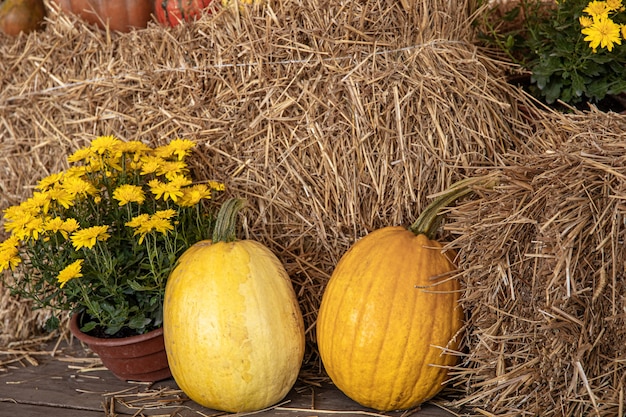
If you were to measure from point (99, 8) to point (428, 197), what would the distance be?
130 cm

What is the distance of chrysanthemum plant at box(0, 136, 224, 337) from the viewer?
170 cm

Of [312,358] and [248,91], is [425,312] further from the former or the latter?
[248,91]

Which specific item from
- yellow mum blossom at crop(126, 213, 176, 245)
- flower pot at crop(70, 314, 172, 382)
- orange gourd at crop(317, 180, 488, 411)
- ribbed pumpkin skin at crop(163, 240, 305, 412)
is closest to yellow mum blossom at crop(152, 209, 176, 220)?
yellow mum blossom at crop(126, 213, 176, 245)

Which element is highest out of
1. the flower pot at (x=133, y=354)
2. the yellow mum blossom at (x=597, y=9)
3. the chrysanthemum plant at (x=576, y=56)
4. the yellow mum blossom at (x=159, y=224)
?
the yellow mum blossom at (x=597, y=9)

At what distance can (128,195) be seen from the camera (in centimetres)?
172

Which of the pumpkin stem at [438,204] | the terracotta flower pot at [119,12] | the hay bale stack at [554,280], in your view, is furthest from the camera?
the terracotta flower pot at [119,12]

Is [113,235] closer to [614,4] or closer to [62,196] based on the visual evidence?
[62,196]

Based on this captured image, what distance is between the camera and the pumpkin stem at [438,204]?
166 cm

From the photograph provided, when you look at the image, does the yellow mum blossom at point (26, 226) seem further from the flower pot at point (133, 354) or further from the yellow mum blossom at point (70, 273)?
the flower pot at point (133, 354)

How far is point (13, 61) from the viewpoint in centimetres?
226

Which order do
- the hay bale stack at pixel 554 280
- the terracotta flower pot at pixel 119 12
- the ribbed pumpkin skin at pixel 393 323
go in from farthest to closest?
the terracotta flower pot at pixel 119 12, the ribbed pumpkin skin at pixel 393 323, the hay bale stack at pixel 554 280

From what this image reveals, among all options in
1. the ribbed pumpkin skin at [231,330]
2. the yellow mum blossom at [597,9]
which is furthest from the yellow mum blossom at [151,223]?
the yellow mum blossom at [597,9]

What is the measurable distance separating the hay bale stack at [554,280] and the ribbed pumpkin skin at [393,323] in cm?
7

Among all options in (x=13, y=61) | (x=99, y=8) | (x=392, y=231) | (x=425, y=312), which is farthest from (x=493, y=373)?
(x=13, y=61)
